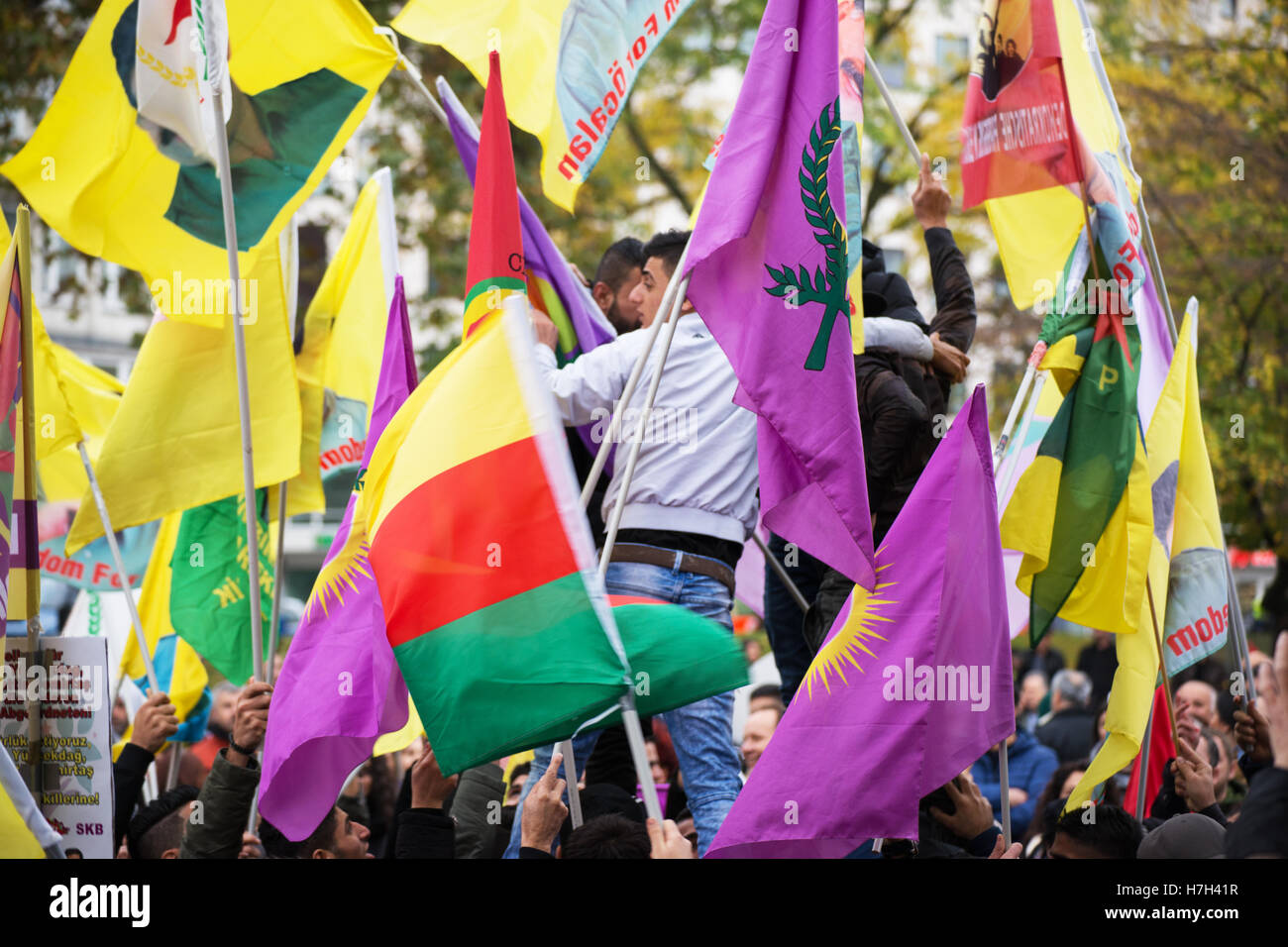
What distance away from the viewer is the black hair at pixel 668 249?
16.8ft

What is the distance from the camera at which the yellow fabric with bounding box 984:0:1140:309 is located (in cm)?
564

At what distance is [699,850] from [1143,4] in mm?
16173

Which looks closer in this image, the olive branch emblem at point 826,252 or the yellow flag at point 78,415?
the olive branch emblem at point 826,252

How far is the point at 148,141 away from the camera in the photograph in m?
5.91

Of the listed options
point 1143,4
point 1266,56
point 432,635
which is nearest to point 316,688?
point 432,635

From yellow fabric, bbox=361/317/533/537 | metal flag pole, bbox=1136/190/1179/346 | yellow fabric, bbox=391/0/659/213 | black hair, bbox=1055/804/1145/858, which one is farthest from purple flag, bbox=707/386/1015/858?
yellow fabric, bbox=391/0/659/213

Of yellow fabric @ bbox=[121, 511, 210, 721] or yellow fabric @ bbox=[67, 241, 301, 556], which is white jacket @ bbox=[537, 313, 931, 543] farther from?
yellow fabric @ bbox=[121, 511, 210, 721]

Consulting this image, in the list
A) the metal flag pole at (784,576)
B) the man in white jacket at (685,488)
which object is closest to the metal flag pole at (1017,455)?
the metal flag pole at (784,576)

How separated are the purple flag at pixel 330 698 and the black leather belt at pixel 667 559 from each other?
2.66ft

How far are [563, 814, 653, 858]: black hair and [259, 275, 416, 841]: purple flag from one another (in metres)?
0.69

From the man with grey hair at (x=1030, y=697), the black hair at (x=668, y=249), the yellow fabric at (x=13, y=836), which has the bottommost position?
the man with grey hair at (x=1030, y=697)

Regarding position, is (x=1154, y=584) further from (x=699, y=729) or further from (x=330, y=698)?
(x=330, y=698)

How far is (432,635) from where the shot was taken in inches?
148

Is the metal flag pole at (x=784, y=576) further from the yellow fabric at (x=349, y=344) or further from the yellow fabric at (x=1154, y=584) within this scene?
the yellow fabric at (x=349, y=344)
